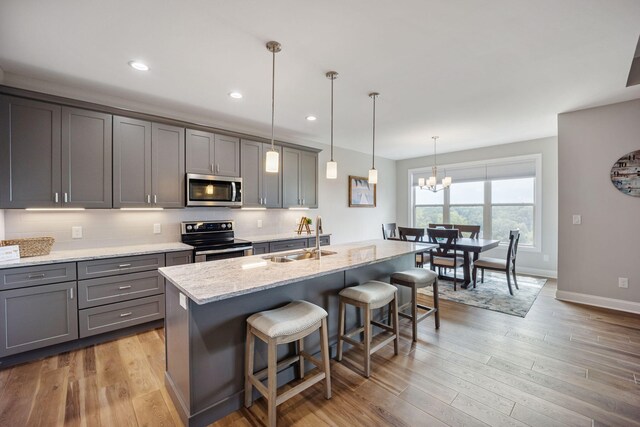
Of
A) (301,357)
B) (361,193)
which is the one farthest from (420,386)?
(361,193)

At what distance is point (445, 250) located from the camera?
4.61m

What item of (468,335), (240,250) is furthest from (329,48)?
(468,335)

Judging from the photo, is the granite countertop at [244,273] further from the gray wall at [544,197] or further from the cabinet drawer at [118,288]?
the gray wall at [544,197]

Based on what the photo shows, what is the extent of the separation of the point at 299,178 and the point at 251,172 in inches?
35.6

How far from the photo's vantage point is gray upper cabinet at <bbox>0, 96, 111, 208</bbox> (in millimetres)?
2443

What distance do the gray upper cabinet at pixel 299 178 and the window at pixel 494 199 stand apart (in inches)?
131

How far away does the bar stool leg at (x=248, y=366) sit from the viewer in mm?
1781

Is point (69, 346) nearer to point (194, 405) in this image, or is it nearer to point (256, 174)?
point (194, 405)

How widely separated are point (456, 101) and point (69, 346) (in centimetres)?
488

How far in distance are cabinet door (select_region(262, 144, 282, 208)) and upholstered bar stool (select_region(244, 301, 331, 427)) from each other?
248 centimetres

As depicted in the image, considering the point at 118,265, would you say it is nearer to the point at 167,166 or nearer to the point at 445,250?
the point at 167,166

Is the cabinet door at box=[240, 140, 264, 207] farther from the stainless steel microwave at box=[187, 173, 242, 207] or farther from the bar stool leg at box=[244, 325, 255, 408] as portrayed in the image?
the bar stool leg at box=[244, 325, 255, 408]

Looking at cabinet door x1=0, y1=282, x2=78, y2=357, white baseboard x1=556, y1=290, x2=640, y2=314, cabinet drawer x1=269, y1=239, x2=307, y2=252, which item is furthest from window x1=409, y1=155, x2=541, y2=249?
cabinet door x1=0, y1=282, x2=78, y2=357

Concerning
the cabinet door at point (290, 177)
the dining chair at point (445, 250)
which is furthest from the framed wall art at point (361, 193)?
the dining chair at point (445, 250)
